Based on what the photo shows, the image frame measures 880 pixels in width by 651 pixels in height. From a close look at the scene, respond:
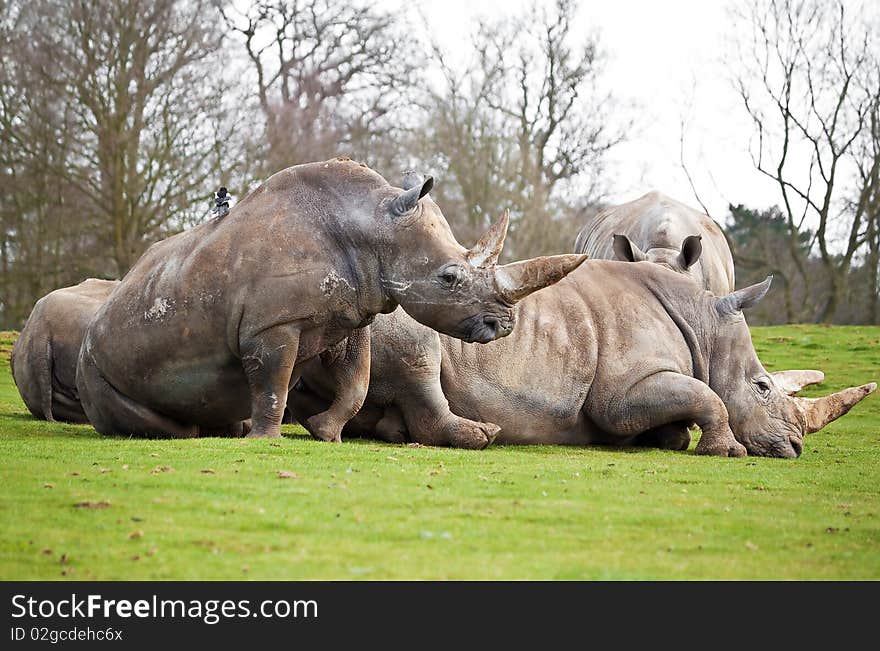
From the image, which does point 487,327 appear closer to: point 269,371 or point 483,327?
point 483,327

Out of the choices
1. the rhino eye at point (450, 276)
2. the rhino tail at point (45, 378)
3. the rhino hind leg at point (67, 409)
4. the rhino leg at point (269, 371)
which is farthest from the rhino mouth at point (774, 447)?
the rhino tail at point (45, 378)

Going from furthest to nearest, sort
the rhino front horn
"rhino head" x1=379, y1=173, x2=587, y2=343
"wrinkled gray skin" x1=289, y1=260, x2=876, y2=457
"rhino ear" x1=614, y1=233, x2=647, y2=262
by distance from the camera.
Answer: "rhino ear" x1=614, y1=233, x2=647, y2=262, "wrinkled gray skin" x1=289, y1=260, x2=876, y2=457, the rhino front horn, "rhino head" x1=379, y1=173, x2=587, y2=343

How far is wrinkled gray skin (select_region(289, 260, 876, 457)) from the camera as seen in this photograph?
10266 mm

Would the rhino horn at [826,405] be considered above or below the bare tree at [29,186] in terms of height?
below

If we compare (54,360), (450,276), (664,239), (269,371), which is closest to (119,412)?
(269,371)

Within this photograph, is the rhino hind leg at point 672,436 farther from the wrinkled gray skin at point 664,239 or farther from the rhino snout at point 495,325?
the wrinkled gray skin at point 664,239

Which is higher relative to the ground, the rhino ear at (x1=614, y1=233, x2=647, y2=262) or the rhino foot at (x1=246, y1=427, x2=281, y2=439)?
the rhino ear at (x1=614, y1=233, x2=647, y2=262)

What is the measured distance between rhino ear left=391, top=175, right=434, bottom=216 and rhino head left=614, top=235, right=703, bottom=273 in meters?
5.09

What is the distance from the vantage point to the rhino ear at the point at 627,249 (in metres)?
14.7

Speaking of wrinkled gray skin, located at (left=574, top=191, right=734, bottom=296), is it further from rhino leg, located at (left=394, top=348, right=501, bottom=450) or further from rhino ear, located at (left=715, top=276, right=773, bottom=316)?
rhino leg, located at (left=394, top=348, right=501, bottom=450)

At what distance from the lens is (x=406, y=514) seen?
20.6ft

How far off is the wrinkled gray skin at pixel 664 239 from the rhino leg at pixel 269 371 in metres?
5.90

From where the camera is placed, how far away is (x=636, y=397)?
35.3ft

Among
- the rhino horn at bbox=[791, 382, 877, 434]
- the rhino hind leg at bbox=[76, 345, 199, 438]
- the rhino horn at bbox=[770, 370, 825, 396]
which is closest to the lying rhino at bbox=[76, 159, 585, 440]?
the rhino hind leg at bbox=[76, 345, 199, 438]
